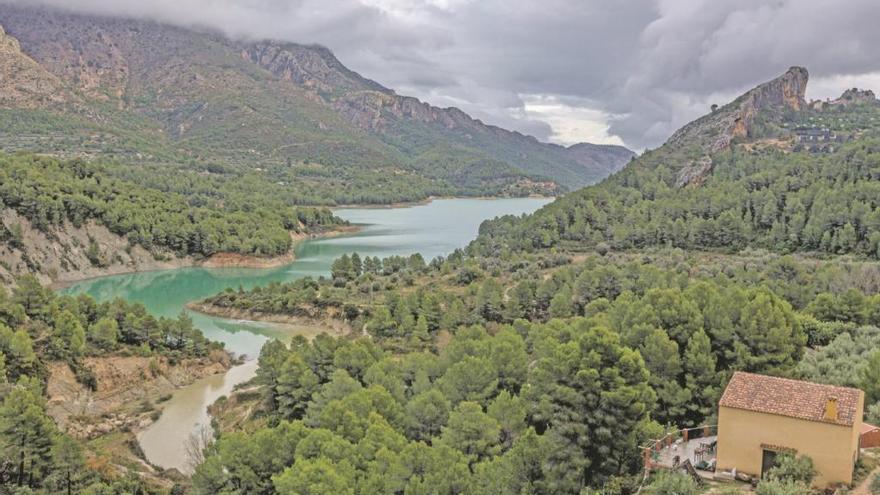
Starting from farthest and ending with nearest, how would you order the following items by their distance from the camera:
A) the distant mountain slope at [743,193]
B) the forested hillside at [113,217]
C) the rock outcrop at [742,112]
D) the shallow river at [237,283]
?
the rock outcrop at [742,112] < the forested hillside at [113,217] < the distant mountain slope at [743,193] < the shallow river at [237,283]

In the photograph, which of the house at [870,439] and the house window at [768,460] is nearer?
the house window at [768,460]

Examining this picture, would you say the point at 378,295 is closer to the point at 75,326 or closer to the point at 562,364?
the point at 75,326

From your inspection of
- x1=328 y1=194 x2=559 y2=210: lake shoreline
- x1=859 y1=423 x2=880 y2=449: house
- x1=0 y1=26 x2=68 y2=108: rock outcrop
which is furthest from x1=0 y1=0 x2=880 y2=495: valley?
x1=0 y1=26 x2=68 y2=108: rock outcrop

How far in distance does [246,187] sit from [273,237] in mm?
42960

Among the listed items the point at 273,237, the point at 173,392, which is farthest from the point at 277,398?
the point at 273,237

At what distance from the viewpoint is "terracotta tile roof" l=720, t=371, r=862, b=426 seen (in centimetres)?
1397

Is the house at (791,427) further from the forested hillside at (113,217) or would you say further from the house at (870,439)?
the forested hillside at (113,217)

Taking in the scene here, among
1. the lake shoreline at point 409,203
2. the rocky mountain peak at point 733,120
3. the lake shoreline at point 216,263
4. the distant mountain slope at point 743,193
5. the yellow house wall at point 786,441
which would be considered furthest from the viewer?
the lake shoreline at point 409,203

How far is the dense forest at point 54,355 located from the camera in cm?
2191

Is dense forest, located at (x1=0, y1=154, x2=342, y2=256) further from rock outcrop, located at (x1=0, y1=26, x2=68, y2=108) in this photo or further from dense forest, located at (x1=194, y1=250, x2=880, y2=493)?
rock outcrop, located at (x1=0, y1=26, x2=68, y2=108)

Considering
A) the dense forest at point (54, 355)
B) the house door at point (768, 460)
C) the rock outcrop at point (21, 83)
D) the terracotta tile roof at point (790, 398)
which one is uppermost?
the rock outcrop at point (21, 83)

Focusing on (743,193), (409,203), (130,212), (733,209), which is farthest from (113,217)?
(409,203)

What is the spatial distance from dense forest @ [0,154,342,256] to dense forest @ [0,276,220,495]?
1072 inches

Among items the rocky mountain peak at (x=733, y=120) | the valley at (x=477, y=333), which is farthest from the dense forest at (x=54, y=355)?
the rocky mountain peak at (x=733, y=120)
